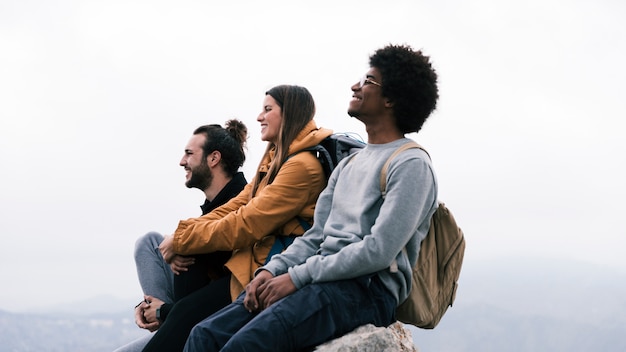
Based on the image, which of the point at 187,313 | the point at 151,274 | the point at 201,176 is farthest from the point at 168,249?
the point at 201,176

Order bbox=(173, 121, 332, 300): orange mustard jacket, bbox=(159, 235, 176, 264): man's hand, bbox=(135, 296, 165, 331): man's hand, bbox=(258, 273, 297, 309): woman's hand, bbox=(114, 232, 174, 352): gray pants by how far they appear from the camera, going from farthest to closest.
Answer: bbox=(114, 232, 174, 352): gray pants < bbox=(135, 296, 165, 331): man's hand < bbox=(159, 235, 176, 264): man's hand < bbox=(173, 121, 332, 300): orange mustard jacket < bbox=(258, 273, 297, 309): woman's hand

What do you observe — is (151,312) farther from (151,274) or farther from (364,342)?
(364,342)

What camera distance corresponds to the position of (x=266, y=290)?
182 inches

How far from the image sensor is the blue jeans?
4379 mm

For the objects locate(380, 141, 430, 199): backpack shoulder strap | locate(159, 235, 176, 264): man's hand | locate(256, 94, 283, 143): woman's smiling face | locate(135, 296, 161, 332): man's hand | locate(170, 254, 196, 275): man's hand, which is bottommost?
locate(135, 296, 161, 332): man's hand

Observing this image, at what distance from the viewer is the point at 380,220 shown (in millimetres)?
4492

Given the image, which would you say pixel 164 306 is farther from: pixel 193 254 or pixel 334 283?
pixel 334 283

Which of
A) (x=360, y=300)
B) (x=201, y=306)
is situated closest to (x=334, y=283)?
(x=360, y=300)

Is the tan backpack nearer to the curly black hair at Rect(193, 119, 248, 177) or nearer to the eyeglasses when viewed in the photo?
the eyeglasses

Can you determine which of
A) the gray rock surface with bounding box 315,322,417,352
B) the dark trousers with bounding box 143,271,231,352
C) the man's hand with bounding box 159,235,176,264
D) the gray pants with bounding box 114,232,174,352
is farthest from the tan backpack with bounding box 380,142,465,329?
the gray pants with bounding box 114,232,174,352

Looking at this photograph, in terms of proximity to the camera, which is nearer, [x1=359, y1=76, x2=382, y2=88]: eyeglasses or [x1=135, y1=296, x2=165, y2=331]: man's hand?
[x1=359, y1=76, x2=382, y2=88]: eyeglasses

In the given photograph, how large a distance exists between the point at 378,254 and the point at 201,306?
5.67 feet

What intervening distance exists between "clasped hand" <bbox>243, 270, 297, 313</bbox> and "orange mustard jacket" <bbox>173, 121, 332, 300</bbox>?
0.74 metres

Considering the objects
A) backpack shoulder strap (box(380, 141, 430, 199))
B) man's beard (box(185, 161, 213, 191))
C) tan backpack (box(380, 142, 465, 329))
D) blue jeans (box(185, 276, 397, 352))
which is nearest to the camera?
blue jeans (box(185, 276, 397, 352))
